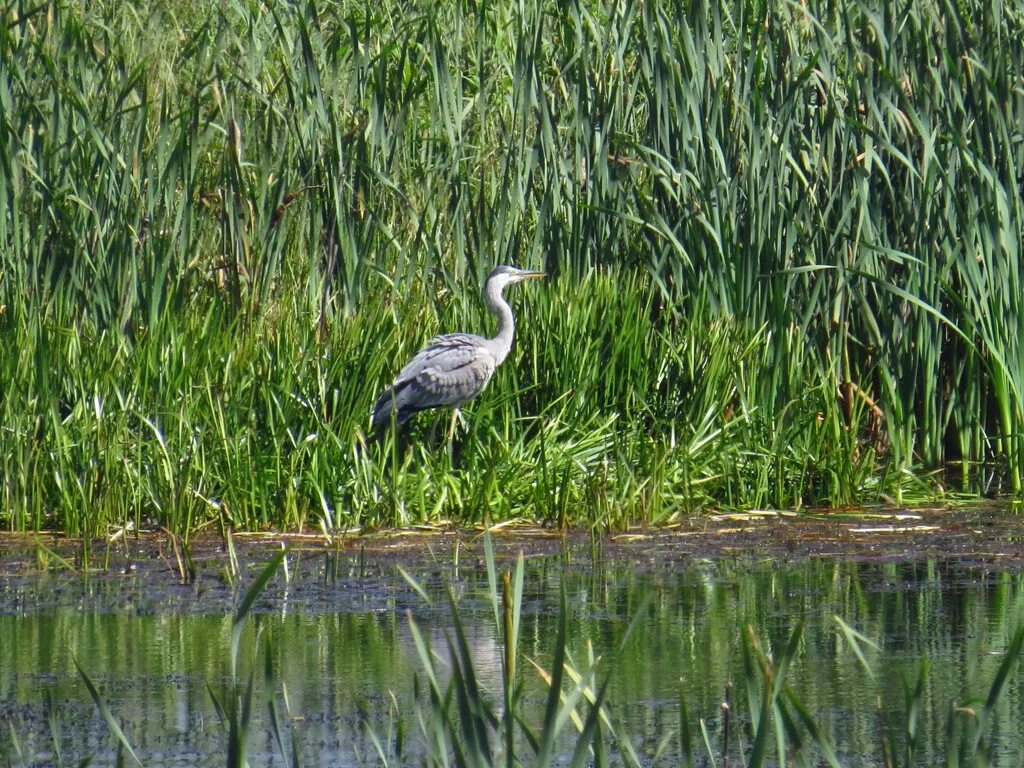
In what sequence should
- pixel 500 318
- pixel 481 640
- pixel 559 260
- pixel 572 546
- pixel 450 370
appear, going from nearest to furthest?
pixel 481 640, pixel 572 546, pixel 450 370, pixel 500 318, pixel 559 260

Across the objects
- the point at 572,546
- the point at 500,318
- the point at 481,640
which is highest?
the point at 500,318

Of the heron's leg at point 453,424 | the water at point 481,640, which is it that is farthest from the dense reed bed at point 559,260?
the water at point 481,640

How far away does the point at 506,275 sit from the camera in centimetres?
719

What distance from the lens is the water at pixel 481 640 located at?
3711 mm

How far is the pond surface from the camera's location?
3.73m

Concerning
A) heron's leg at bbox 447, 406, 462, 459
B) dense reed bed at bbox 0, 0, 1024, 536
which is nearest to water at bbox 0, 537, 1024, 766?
dense reed bed at bbox 0, 0, 1024, 536

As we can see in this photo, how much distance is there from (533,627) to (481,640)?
0.56 ft

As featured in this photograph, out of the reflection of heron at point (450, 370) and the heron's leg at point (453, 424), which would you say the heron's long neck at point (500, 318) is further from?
the heron's leg at point (453, 424)

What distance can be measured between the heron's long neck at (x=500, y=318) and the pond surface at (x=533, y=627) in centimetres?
132

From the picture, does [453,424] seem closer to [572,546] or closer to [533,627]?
[572,546]

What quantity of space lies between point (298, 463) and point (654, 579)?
165 centimetres

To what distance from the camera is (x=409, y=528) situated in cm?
622

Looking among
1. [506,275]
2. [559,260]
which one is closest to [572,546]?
[506,275]

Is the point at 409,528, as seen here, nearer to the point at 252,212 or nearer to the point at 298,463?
the point at 298,463
